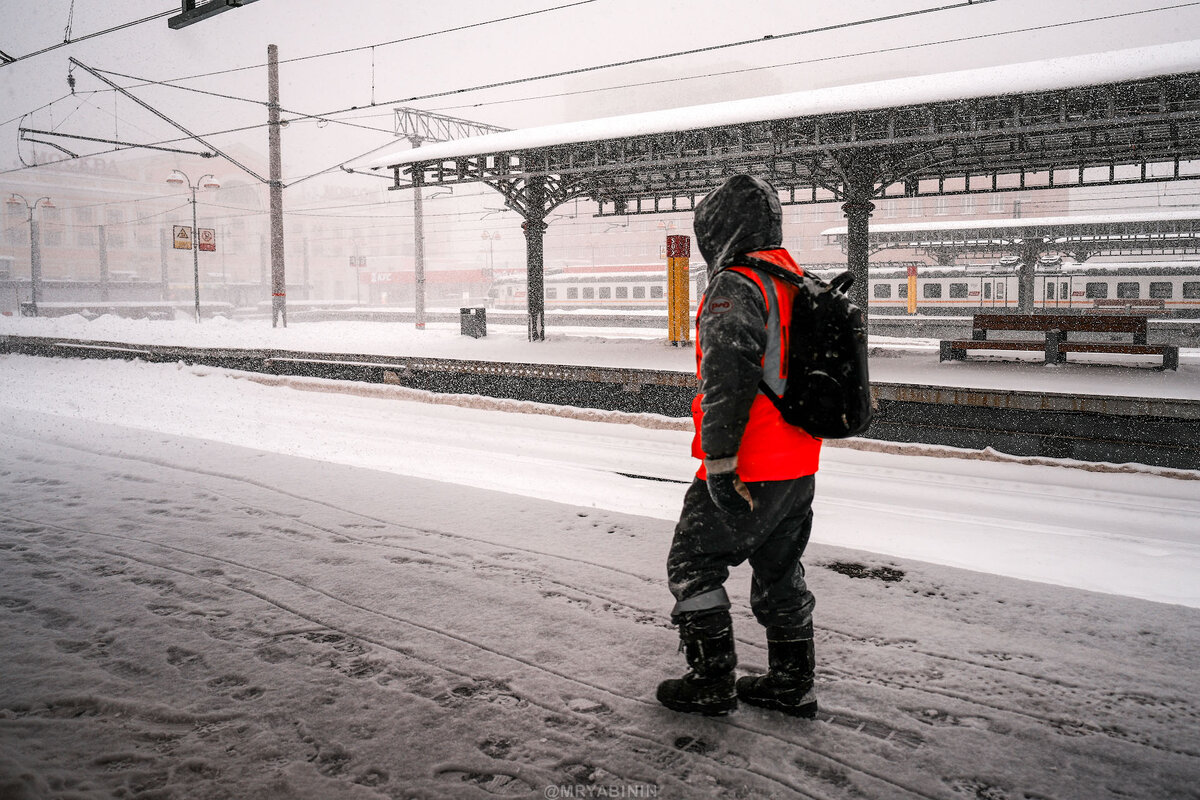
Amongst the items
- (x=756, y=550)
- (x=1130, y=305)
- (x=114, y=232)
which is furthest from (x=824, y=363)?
(x=114, y=232)

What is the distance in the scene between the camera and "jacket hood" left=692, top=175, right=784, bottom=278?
272 centimetres

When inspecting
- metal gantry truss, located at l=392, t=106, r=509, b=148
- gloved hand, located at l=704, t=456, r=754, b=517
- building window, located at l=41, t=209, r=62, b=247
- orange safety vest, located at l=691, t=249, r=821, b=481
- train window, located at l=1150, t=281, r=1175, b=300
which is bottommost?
gloved hand, located at l=704, t=456, r=754, b=517

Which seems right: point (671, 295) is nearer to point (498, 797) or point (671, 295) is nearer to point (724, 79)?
point (498, 797)

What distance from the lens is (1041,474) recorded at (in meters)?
7.62

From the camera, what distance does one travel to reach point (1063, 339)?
14.4 meters

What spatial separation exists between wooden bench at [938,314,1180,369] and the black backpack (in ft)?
42.6

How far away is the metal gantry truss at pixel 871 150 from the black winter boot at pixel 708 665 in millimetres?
12100

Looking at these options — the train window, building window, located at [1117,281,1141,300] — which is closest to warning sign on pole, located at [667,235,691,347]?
building window, located at [1117,281,1141,300]

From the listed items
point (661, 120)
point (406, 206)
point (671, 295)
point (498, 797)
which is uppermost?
point (406, 206)

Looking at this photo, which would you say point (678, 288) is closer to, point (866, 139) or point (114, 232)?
point (866, 139)

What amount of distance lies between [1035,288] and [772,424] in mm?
33854

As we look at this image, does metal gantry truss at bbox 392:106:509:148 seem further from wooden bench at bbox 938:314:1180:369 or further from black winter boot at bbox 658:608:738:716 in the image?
black winter boot at bbox 658:608:738:716

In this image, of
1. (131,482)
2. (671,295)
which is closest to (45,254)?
(671,295)

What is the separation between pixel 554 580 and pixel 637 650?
0.93 metres
